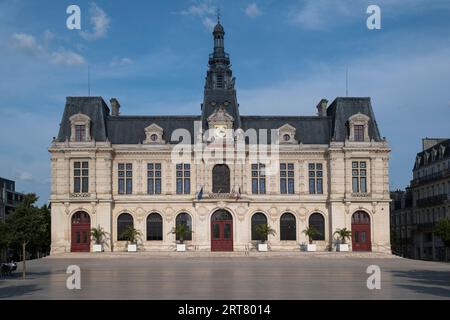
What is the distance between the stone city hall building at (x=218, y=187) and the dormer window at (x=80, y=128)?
Result: 85mm

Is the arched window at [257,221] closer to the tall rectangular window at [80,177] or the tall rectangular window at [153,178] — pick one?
the tall rectangular window at [153,178]

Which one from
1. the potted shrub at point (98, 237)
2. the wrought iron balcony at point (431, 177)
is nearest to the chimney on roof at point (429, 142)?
the wrought iron balcony at point (431, 177)

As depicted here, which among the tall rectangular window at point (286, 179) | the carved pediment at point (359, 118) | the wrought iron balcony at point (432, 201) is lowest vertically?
the wrought iron balcony at point (432, 201)

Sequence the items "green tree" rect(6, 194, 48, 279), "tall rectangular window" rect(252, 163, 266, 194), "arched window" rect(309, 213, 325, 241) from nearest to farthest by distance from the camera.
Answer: "green tree" rect(6, 194, 48, 279) < "arched window" rect(309, 213, 325, 241) < "tall rectangular window" rect(252, 163, 266, 194)

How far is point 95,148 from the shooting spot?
5375 centimetres

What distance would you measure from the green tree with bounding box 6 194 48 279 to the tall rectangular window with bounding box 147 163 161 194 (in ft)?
80.0

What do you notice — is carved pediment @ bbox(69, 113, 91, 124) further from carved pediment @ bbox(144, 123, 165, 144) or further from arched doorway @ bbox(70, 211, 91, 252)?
arched doorway @ bbox(70, 211, 91, 252)

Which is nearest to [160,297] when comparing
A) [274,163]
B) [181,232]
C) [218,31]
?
[181,232]

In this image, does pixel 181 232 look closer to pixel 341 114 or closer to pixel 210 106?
pixel 210 106

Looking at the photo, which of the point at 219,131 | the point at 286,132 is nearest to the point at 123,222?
the point at 219,131

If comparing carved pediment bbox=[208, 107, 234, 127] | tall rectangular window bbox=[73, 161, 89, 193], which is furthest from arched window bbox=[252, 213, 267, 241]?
tall rectangular window bbox=[73, 161, 89, 193]

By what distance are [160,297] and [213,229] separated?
35576mm

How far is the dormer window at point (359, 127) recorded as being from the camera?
55000mm

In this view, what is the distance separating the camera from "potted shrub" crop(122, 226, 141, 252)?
52531 mm
